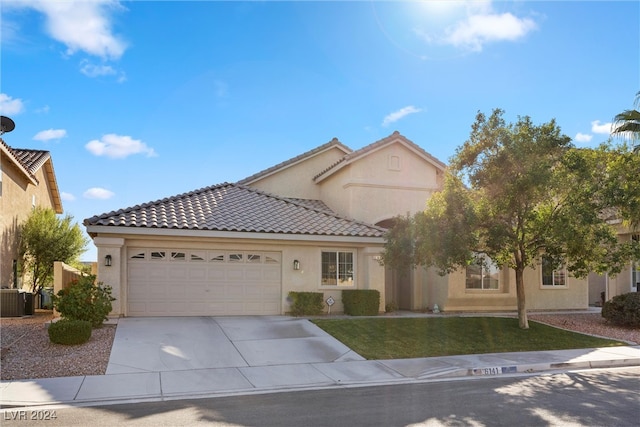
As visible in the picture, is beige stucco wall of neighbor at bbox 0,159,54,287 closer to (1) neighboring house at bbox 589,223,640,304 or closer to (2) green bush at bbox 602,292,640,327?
(2) green bush at bbox 602,292,640,327

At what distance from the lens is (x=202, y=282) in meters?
17.1

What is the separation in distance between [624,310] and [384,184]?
970 cm

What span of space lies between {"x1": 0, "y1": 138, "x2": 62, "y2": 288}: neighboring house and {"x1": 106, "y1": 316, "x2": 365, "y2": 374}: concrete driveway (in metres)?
7.94

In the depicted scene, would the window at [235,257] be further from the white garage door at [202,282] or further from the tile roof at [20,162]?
the tile roof at [20,162]

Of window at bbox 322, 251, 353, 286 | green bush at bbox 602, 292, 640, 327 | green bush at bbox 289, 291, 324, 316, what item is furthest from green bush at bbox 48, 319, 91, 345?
green bush at bbox 602, 292, 640, 327

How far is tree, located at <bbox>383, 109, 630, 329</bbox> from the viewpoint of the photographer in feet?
44.9

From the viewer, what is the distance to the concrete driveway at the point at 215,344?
36.6 ft

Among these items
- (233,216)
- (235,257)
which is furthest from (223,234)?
(233,216)

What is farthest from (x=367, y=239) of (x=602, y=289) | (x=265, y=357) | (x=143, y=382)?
(x=602, y=289)

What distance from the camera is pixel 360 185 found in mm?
21516

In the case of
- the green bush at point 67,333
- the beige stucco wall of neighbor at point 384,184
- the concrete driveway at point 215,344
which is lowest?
the concrete driveway at point 215,344

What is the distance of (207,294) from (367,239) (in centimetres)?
575

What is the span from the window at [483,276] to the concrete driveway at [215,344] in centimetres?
758

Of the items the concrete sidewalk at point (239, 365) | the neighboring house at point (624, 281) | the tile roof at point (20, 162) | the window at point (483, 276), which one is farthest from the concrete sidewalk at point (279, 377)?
the tile roof at point (20, 162)
